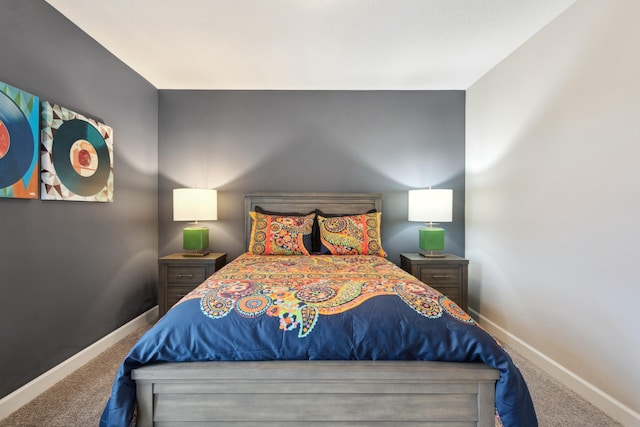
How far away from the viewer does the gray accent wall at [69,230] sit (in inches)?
65.7

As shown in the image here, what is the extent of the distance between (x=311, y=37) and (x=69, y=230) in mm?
2327

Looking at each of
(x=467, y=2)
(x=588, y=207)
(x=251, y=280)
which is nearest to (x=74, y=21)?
(x=251, y=280)

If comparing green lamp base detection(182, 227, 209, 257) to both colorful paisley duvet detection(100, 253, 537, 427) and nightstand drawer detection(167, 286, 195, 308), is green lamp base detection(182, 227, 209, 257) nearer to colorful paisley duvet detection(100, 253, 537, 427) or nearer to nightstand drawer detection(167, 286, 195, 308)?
nightstand drawer detection(167, 286, 195, 308)

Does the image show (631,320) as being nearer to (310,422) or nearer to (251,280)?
(310,422)

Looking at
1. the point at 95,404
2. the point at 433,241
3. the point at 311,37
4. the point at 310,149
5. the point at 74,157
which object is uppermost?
the point at 311,37

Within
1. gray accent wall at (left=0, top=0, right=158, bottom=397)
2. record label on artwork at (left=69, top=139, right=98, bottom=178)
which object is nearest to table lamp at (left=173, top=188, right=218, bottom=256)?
gray accent wall at (left=0, top=0, right=158, bottom=397)

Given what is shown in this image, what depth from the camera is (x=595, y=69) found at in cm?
174

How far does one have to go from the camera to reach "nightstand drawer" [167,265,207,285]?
2.67 metres

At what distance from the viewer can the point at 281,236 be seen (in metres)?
2.68

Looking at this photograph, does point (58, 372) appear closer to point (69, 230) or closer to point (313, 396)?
point (69, 230)

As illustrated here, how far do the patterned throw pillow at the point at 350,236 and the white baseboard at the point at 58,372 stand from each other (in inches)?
76.7

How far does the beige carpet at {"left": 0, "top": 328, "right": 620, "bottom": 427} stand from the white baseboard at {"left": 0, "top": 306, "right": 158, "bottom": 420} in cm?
4

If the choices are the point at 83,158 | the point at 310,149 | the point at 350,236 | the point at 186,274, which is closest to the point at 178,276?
the point at 186,274

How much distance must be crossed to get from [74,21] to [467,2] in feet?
9.12
